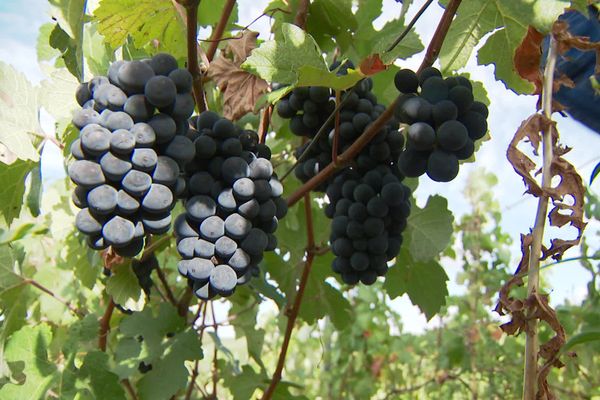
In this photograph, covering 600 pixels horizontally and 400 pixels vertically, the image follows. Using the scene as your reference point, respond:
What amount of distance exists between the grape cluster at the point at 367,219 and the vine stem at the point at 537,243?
32cm

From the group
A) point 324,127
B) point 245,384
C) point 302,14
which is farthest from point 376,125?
point 245,384

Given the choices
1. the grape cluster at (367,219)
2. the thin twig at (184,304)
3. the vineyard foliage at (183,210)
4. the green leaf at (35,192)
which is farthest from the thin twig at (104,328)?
the grape cluster at (367,219)

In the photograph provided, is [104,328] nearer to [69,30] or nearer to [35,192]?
[35,192]

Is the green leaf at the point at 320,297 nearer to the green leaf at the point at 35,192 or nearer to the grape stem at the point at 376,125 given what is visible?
the grape stem at the point at 376,125

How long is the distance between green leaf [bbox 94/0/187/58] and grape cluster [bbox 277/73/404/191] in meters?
0.27

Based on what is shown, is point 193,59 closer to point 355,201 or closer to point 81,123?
point 81,123

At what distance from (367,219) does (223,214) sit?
0.33 m

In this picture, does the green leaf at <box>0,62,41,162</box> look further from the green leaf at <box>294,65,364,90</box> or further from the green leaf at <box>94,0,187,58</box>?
the green leaf at <box>294,65,364,90</box>

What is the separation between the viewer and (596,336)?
67cm

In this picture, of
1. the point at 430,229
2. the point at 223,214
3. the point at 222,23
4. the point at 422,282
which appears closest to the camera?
the point at 223,214

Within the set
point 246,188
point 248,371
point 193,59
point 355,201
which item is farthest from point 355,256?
point 248,371

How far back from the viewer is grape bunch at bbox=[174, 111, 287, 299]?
0.91 meters

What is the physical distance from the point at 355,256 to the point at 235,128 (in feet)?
1.20

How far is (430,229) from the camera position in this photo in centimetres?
136
